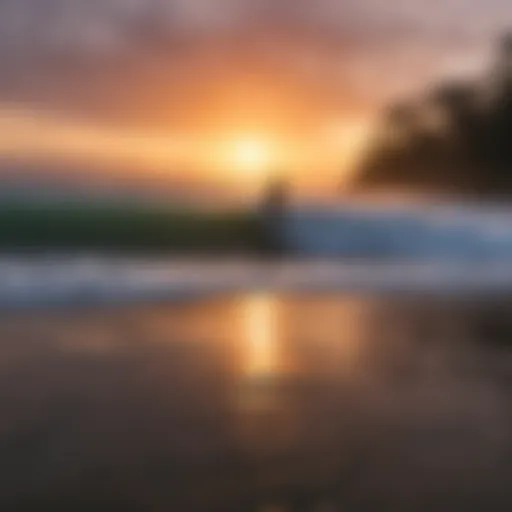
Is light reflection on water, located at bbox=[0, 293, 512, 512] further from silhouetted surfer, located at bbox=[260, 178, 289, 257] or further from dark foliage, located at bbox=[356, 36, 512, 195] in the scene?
dark foliage, located at bbox=[356, 36, 512, 195]

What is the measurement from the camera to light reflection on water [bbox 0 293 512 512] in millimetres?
366

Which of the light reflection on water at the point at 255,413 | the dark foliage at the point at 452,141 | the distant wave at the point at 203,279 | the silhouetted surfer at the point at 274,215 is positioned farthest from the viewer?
the dark foliage at the point at 452,141

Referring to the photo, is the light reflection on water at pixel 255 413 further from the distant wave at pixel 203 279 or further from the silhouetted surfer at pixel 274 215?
the silhouetted surfer at pixel 274 215

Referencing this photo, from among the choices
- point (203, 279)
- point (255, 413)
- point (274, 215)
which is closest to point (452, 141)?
point (274, 215)

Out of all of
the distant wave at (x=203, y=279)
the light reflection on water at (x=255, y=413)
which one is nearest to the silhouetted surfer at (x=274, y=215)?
the distant wave at (x=203, y=279)

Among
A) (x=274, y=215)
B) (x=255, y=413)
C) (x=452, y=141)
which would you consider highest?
(x=452, y=141)

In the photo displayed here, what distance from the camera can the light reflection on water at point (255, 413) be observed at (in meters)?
0.37

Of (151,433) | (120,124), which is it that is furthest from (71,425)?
(120,124)

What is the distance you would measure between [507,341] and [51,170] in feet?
3.90

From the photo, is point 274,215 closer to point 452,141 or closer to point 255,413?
point 452,141

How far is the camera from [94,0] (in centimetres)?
151

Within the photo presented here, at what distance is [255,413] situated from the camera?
0.48 m

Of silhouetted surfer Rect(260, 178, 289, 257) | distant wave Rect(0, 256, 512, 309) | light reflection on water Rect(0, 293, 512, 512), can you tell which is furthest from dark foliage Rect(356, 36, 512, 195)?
light reflection on water Rect(0, 293, 512, 512)

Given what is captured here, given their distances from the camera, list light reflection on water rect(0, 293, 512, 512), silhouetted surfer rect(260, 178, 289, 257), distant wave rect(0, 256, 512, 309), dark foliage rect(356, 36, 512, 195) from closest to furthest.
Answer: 1. light reflection on water rect(0, 293, 512, 512)
2. distant wave rect(0, 256, 512, 309)
3. silhouetted surfer rect(260, 178, 289, 257)
4. dark foliage rect(356, 36, 512, 195)
